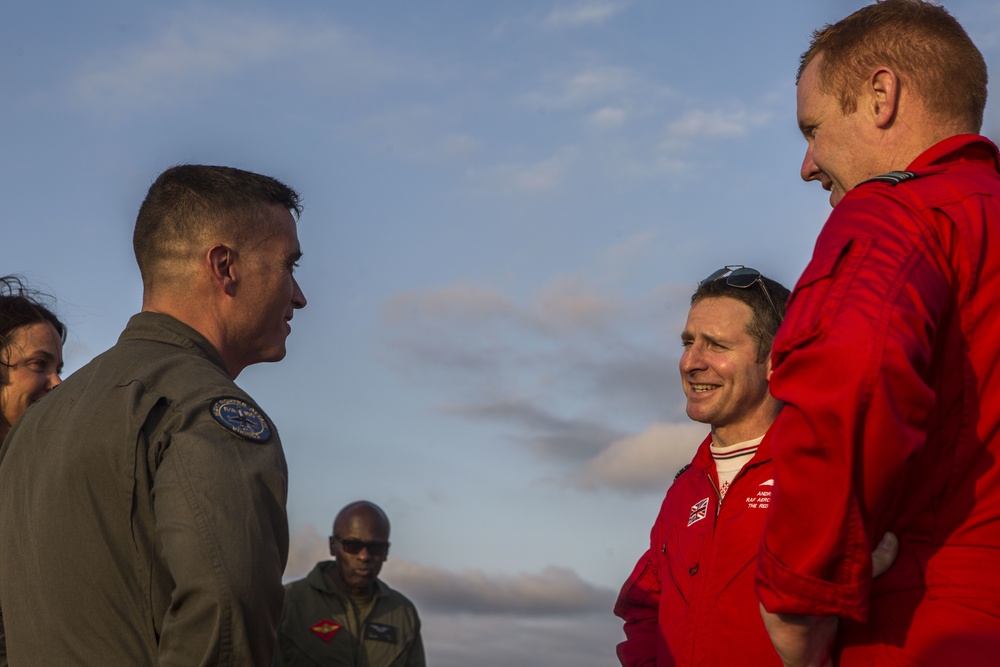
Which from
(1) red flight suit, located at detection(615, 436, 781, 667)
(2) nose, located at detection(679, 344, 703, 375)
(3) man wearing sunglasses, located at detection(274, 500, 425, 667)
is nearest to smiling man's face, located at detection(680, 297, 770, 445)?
(2) nose, located at detection(679, 344, 703, 375)

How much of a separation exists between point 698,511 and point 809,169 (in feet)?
6.17

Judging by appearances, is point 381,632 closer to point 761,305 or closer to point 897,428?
point 761,305

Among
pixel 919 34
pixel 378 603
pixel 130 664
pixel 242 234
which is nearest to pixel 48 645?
pixel 130 664

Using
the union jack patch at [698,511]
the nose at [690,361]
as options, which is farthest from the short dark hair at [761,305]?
the union jack patch at [698,511]

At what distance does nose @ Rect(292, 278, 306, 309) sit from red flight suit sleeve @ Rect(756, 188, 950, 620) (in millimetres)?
1865

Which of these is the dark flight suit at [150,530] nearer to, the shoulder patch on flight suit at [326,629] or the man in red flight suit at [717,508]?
the man in red flight suit at [717,508]

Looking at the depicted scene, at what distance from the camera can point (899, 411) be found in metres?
2.08

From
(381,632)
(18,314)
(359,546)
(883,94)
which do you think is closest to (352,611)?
(381,632)

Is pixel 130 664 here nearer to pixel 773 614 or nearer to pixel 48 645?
pixel 48 645

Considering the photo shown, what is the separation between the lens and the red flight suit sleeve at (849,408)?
6.79ft

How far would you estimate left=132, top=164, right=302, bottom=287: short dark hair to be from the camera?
11.1 ft

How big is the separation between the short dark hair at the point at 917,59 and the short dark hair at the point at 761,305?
2.11 meters

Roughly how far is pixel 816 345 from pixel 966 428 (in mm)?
397

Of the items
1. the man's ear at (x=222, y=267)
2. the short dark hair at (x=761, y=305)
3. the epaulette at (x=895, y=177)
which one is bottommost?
the epaulette at (x=895, y=177)
